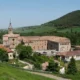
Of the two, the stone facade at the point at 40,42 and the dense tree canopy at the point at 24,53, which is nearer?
the dense tree canopy at the point at 24,53

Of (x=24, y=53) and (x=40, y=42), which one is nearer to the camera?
(x=24, y=53)

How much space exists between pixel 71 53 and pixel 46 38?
92.4ft

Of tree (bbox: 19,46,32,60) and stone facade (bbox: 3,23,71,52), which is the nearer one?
tree (bbox: 19,46,32,60)

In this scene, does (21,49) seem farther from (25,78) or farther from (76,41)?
(76,41)

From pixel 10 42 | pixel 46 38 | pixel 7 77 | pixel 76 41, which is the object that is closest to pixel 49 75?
pixel 7 77

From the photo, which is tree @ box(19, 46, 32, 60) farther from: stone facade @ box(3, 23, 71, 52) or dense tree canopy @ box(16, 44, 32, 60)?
stone facade @ box(3, 23, 71, 52)

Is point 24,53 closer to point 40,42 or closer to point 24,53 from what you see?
point 24,53

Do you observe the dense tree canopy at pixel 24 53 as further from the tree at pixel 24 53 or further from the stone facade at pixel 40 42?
the stone facade at pixel 40 42

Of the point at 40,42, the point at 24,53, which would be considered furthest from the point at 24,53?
the point at 40,42

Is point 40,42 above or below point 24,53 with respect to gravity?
above

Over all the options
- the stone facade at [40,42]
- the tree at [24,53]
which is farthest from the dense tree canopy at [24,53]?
the stone facade at [40,42]

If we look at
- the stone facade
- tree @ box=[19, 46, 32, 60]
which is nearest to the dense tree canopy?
tree @ box=[19, 46, 32, 60]

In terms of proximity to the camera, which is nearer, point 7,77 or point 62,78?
point 7,77

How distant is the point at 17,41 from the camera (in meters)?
89.3
